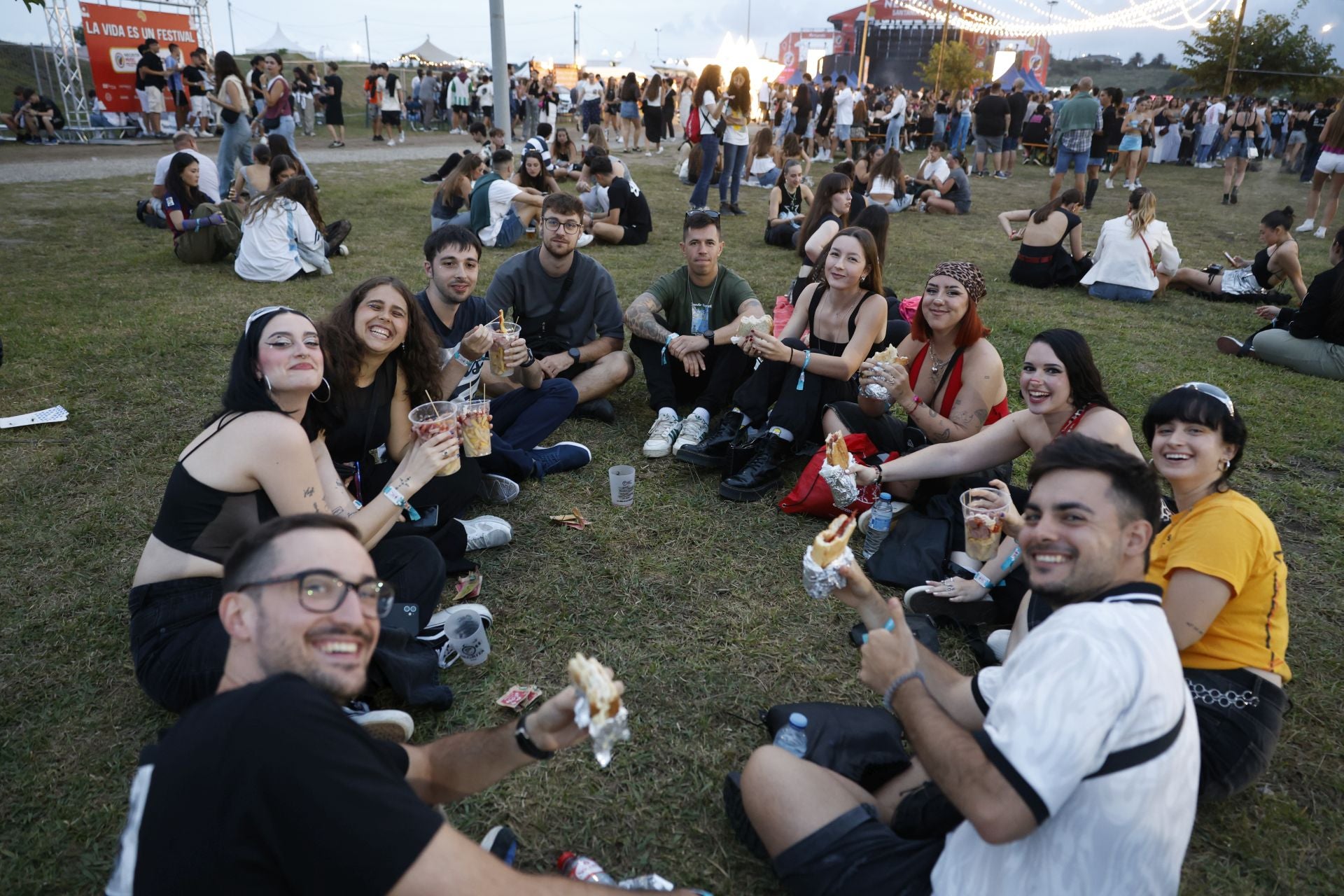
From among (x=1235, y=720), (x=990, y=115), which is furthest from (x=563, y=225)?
(x=990, y=115)

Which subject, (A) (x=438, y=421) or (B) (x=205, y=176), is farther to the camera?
(B) (x=205, y=176)

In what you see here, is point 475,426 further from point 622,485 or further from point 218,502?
point 218,502

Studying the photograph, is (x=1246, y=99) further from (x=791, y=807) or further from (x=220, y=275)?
(x=791, y=807)

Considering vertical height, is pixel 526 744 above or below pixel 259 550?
below

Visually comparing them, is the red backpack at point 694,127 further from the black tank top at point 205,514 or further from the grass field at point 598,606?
the black tank top at point 205,514

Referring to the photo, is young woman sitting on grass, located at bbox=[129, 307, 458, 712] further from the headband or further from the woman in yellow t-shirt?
the headband

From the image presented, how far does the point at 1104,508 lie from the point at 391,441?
3133 millimetres

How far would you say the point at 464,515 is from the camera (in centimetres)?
450

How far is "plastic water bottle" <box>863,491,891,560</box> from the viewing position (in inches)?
168

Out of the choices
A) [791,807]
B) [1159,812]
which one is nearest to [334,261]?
Result: [791,807]

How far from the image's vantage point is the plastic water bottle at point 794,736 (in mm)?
2758

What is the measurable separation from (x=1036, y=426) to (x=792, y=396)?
1574 millimetres

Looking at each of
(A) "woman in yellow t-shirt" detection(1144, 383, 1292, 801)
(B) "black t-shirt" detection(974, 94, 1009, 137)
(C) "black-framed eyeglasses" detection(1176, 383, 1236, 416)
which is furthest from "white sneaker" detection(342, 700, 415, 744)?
(B) "black t-shirt" detection(974, 94, 1009, 137)

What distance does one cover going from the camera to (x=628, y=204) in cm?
1102
